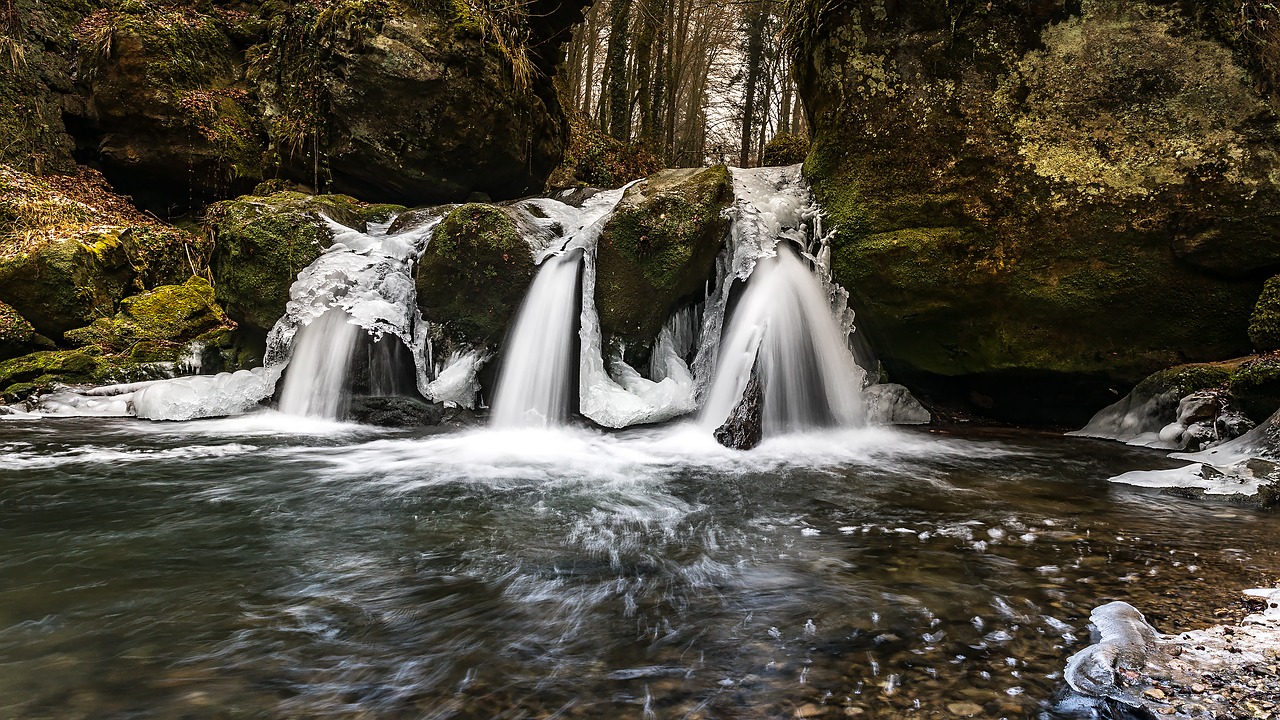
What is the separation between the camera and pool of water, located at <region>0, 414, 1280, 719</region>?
6.22 feet

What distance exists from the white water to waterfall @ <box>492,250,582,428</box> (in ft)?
→ 5.60

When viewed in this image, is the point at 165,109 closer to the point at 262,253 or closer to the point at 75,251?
the point at 75,251

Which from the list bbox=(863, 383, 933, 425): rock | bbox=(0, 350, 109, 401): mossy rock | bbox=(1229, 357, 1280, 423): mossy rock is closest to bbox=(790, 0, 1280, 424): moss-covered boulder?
bbox=(863, 383, 933, 425): rock

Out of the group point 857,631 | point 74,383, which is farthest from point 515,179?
point 857,631

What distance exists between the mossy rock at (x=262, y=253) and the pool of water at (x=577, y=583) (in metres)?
3.32

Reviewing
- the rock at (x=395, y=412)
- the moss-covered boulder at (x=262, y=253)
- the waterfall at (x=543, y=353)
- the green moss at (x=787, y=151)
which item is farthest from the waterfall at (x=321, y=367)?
the green moss at (x=787, y=151)

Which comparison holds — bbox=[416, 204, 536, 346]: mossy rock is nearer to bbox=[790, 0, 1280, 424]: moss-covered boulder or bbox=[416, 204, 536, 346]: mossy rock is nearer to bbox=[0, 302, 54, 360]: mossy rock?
bbox=[790, 0, 1280, 424]: moss-covered boulder

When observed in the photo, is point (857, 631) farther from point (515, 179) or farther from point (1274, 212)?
point (515, 179)

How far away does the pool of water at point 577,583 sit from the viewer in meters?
1.90

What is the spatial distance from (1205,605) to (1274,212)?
206 inches

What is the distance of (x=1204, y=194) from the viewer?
5699 millimetres

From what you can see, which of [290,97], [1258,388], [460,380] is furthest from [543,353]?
[290,97]

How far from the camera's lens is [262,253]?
26.0 ft

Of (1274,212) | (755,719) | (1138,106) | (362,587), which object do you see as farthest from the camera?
(1138,106)
